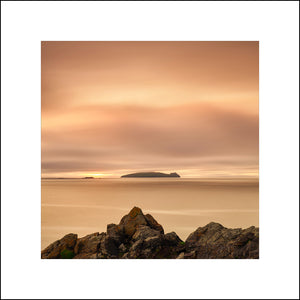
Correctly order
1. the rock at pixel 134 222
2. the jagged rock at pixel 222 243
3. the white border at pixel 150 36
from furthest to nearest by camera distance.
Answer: the rock at pixel 134 222 → the jagged rock at pixel 222 243 → the white border at pixel 150 36

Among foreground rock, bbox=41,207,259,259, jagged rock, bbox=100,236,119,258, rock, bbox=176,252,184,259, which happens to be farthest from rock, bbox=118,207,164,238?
rock, bbox=176,252,184,259

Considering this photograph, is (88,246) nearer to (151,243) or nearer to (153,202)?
(151,243)

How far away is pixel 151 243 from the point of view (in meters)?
4.27

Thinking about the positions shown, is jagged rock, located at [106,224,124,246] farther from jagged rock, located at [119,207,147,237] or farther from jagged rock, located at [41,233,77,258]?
jagged rock, located at [41,233,77,258]

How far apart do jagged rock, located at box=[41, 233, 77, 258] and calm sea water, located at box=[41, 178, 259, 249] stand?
0.05m

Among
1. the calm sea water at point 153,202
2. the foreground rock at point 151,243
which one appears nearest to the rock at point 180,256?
the foreground rock at point 151,243

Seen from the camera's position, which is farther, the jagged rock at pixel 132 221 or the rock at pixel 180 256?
the jagged rock at pixel 132 221

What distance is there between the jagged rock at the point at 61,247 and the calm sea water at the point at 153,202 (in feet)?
0.18

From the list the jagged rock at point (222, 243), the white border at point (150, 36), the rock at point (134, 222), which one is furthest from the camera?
the rock at point (134, 222)

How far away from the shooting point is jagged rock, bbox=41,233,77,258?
424 centimetres

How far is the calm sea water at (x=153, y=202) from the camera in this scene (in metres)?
4.31

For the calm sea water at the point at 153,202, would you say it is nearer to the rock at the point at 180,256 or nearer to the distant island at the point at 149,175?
the distant island at the point at 149,175

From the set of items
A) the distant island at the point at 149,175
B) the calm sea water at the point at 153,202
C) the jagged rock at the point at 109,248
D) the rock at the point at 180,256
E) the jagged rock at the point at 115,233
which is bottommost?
the rock at the point at 180,256

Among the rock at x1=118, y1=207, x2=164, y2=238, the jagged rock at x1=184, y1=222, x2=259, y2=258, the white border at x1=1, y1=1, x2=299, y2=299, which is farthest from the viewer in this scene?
the rock at x1=118, y1=207, x2=164, y2=238
